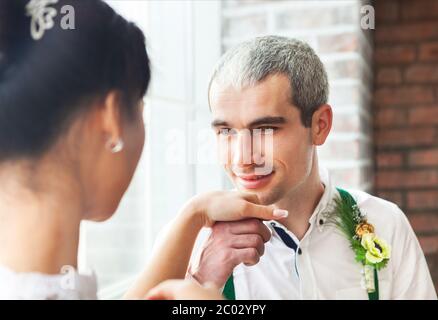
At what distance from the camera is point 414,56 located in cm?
96

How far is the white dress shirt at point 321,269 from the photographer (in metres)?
0.79

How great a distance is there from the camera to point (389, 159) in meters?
0.98

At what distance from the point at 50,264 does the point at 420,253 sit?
1.91ft

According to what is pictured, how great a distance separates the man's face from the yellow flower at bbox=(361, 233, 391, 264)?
0.47 feet

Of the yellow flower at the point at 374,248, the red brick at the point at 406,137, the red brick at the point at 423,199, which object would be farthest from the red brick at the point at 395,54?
the yellow flower at the point at 374,248

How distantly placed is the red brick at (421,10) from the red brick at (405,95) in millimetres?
131

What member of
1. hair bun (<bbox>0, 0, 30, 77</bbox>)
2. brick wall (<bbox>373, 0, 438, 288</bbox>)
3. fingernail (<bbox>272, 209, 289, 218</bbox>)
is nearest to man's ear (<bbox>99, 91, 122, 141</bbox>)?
hair bun (<bbox>0, 0, 30, 77</bbox>)

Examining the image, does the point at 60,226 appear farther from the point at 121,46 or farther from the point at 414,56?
the point at 414,56

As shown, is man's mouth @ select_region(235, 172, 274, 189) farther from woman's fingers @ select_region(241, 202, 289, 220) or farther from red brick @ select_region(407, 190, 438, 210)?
red brick @ select_region(407, 190, 438, 210)

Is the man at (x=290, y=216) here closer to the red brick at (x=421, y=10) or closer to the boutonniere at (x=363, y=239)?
the boutonniere at (x=363, y=239)

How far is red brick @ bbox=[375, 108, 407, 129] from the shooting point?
0.96 metres

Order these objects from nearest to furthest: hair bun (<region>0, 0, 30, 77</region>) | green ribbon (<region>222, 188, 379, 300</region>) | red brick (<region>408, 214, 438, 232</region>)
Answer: hair bun (<region>0, 0, 30, 77</region>)
green ribbon (<region>222, 188, 379, 300</region>)
red brick (<region>408, 214, 438, 232</region>)

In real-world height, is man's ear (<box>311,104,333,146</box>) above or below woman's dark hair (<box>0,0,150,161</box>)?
below

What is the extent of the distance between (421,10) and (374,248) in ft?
1.52
